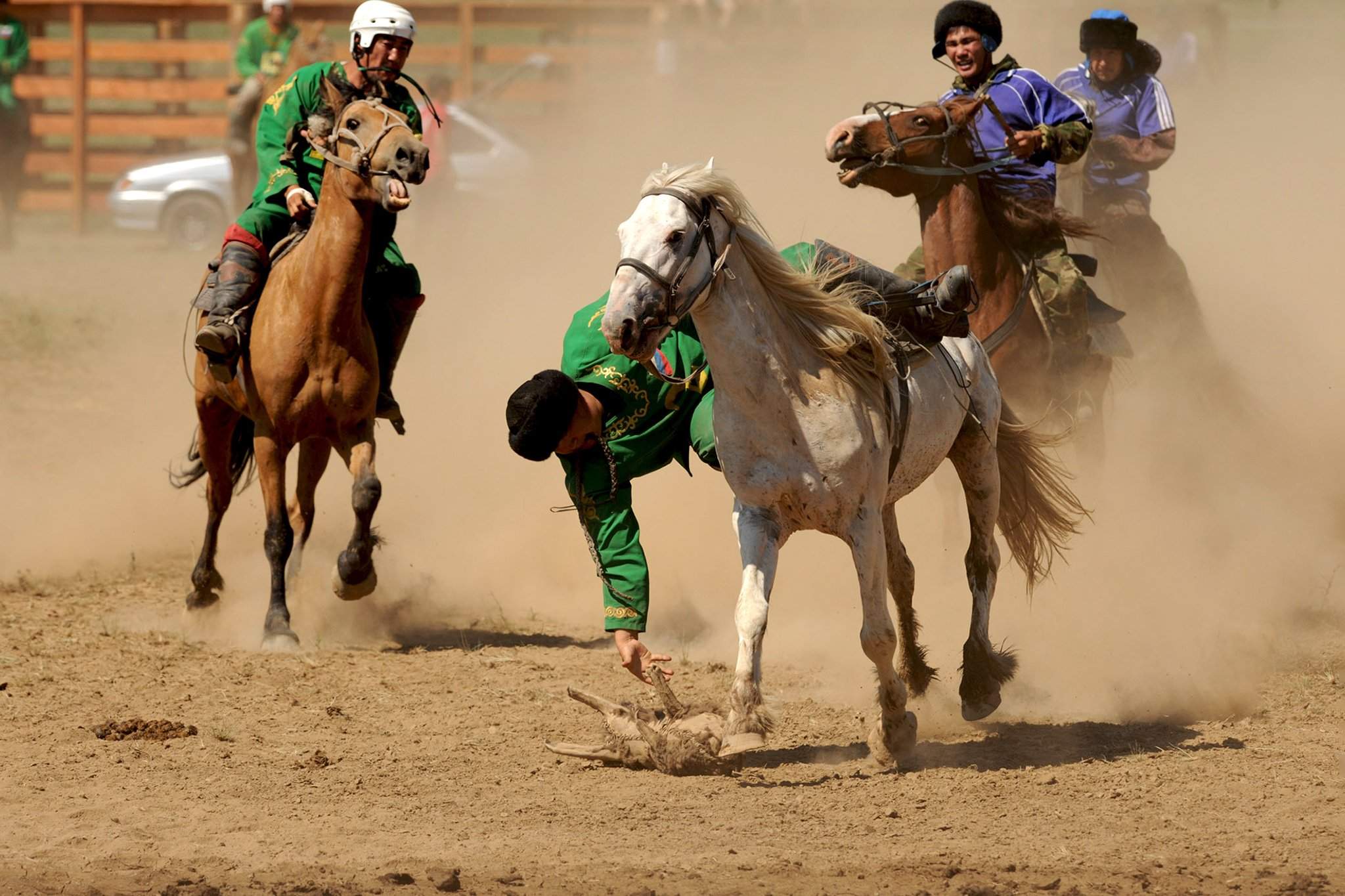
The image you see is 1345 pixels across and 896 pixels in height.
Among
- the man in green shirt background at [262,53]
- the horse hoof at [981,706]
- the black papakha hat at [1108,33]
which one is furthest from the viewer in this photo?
the man in green shirt background at [262,53]

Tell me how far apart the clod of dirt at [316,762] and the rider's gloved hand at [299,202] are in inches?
117

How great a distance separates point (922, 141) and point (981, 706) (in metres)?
2.57

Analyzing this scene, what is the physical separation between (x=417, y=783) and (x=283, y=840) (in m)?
0.73

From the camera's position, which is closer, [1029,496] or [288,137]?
A: [1029,496]

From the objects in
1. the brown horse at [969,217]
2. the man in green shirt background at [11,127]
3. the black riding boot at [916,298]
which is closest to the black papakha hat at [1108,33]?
the brown horse at [969,217]

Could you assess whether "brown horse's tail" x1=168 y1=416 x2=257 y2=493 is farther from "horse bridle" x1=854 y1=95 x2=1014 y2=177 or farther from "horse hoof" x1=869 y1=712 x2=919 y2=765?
"horse hoof" x1=869 y1=712 x2=919 y2=765

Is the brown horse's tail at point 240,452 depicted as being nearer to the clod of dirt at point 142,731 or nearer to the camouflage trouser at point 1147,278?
the clod of dirt at point 142,731

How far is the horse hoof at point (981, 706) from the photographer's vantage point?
6.02 meters

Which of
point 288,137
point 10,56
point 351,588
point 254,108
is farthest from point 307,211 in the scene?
point 10,56

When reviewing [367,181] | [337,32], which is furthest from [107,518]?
[337,32]

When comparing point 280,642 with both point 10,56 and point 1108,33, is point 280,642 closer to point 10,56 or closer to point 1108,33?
point 1108,33

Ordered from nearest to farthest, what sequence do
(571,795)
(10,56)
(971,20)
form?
(571,795) < (971,20) < (10,56)

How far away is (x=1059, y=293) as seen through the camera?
311 inches

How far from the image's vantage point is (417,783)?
17.7 ft
